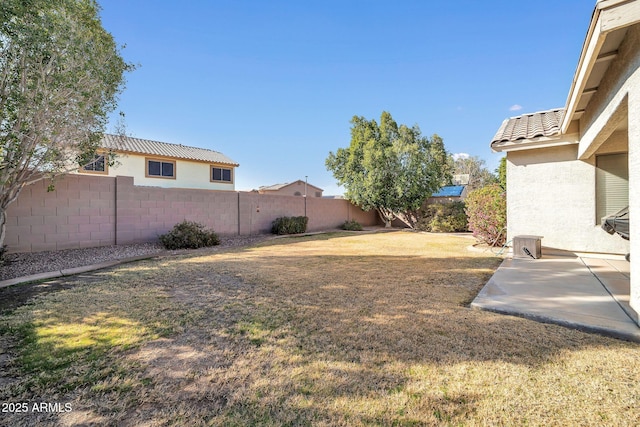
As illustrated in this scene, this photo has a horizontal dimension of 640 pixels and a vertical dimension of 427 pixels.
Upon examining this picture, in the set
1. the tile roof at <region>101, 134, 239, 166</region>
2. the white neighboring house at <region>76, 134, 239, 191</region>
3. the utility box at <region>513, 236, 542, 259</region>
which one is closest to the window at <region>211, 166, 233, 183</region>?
the white neighboring house at <region>76, 134, 239, 191</region>

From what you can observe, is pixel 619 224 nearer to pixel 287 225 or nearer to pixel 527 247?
pixel 527 247

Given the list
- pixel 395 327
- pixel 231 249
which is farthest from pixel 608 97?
pixel 231 249

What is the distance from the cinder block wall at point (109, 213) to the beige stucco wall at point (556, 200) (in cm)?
1044

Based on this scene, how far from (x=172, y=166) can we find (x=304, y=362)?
67.9 ft

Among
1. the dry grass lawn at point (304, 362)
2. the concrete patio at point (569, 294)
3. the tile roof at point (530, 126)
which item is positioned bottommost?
the dry grass lawn at point (304, 362)

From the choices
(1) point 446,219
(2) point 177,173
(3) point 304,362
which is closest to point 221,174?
(2) point 177,173

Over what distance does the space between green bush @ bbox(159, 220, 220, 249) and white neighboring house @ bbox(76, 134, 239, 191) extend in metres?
10.0

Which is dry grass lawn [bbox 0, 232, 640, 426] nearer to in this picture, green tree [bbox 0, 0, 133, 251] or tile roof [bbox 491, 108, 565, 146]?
green tree [bbox 0, 0, 133, 251]

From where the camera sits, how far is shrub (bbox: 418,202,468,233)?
1636 cm

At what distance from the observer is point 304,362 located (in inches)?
100

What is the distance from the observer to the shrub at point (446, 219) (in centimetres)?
1636

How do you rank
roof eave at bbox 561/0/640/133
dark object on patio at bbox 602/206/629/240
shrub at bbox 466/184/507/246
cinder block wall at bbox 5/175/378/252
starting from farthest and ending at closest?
1. shrub at bbox 466/184/507/246
2. cinder block wall at bbox 5/175/378/252
3. dark object on patio at bbox 602/206/629/240
4. roof eave at bbox 561/0/640/133

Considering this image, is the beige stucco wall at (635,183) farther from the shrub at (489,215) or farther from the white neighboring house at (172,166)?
the white neighboring house at (172,166)

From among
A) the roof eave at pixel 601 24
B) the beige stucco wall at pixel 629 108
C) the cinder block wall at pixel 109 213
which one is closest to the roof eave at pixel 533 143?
the beige stucco wall at pixel 629 108
